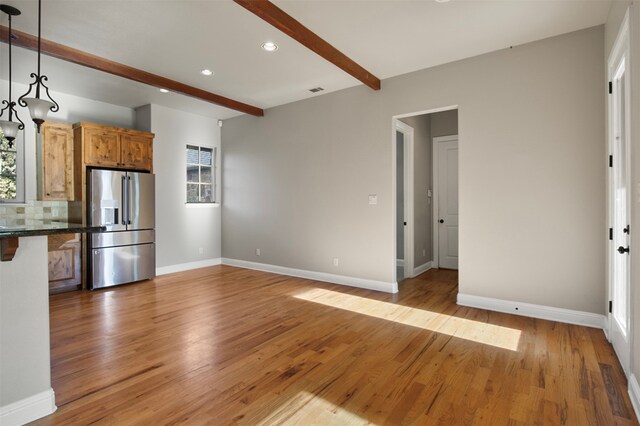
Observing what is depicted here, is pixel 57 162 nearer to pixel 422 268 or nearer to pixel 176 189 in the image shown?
pixel 176 189

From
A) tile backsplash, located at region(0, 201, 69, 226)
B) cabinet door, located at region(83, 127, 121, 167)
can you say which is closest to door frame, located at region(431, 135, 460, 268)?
cabinet door, located at region(83, 127, 121, 167)

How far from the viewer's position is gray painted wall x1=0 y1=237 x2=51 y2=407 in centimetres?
184

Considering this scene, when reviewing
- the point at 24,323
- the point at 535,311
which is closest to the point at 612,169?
the point at 535,311

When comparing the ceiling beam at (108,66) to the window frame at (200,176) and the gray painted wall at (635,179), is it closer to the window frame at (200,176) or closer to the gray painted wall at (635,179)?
the window frame at (200,176)

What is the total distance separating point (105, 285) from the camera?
197 inches

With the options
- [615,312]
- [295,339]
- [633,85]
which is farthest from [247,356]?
[633,85]

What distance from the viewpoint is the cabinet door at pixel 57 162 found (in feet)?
15.7

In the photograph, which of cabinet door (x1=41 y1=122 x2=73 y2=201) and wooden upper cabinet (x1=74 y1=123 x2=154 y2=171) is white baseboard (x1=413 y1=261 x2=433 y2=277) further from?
cabinet door (x1=41 y1=122 x2=73 y2=201)

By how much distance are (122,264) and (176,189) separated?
5.36ft

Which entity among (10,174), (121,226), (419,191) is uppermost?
(10,174)

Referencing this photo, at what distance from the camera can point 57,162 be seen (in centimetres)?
491

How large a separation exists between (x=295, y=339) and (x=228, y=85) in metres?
3.75

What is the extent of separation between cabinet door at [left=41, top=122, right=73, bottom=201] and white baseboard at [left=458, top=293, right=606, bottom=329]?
5796 mm

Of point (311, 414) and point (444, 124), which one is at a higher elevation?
point (444, 124)
